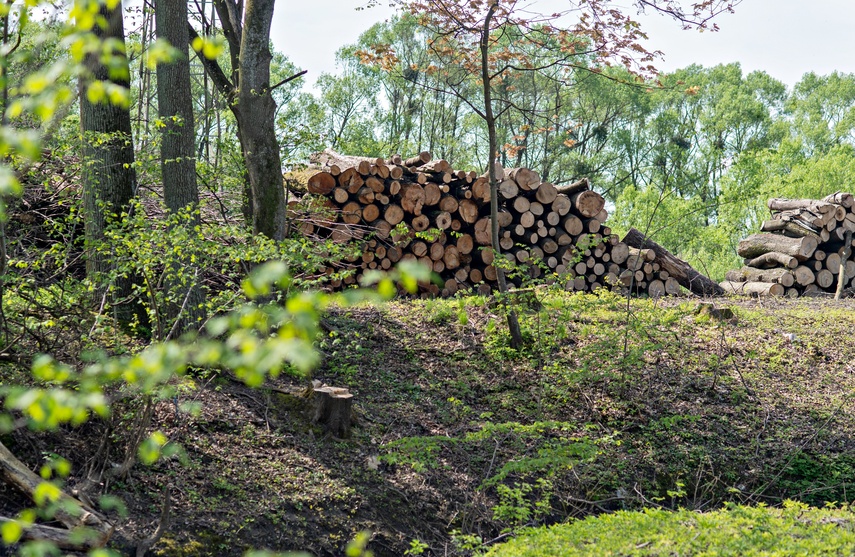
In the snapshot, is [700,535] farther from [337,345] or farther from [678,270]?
[678,270]

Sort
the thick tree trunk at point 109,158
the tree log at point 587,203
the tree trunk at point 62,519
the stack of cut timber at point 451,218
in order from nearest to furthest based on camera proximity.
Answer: the tree trunk at point 62,519
the thick tree trunk at point 109,158
the stack of cut timber at point 451,218
the tree log at point 587,203

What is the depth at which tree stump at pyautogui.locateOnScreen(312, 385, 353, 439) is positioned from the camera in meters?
5.64

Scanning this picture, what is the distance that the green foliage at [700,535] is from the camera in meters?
3.88

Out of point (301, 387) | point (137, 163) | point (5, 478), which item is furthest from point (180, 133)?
point (5, 478)

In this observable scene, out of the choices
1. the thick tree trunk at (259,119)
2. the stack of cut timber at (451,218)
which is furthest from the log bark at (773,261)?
the thick tree trunk at (259,119)

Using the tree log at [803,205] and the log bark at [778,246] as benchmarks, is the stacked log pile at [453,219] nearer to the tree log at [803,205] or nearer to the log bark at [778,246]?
the log bark at [778,246]

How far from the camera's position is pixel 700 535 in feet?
13.4

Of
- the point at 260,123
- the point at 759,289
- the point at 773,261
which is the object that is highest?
the point at 260,123

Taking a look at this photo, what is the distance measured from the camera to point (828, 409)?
683 centimetres

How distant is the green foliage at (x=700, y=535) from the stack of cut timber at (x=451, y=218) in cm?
419

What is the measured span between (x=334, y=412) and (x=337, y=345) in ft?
5.62

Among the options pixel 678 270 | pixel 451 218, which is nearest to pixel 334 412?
pixel 451 218

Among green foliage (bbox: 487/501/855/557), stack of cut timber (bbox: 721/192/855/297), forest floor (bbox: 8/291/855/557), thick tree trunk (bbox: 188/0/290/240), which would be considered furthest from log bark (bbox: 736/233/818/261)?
thick tree trunk (bbox: 188/0/290/240)

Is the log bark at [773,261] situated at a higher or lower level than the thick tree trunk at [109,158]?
lower
